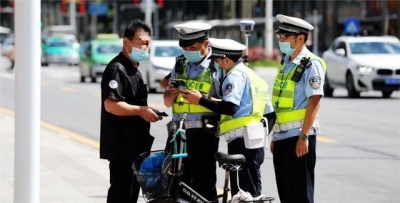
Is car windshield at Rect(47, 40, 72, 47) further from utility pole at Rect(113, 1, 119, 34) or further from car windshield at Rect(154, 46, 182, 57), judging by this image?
utility pole at Rect(113, 1, 119, 34)

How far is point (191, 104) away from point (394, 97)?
21903mm

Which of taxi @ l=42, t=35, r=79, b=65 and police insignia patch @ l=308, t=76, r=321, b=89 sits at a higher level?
police insignia patch @ l=308, t=76, r=321, b=89

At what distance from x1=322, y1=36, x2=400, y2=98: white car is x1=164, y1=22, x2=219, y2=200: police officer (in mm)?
20045

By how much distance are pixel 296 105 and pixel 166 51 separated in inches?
985

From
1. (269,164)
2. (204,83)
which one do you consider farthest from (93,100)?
(204,83)

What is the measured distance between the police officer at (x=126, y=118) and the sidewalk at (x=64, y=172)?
260 cm

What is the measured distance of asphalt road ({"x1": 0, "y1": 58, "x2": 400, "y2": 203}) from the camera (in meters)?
13.2

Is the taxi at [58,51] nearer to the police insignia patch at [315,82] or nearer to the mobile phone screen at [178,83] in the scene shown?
the mobile phone screen at [178,83]

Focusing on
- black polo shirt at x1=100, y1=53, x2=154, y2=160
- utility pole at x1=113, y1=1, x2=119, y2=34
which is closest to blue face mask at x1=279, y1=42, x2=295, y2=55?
black polo shirt at x1=100, y1=53, x2=154, y2=160

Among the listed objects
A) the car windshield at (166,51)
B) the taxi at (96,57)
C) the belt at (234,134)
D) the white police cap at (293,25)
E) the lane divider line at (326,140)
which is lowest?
the taxi at (96,57)

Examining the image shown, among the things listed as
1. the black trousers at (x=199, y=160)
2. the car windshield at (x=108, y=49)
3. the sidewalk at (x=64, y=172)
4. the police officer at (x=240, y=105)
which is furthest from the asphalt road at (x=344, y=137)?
the car windshield at (x=108, y=49)

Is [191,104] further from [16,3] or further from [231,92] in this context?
[16,3]

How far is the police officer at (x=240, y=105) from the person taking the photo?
8.86 meters

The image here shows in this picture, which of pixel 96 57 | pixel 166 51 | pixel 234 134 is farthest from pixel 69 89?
pixel 234 134
